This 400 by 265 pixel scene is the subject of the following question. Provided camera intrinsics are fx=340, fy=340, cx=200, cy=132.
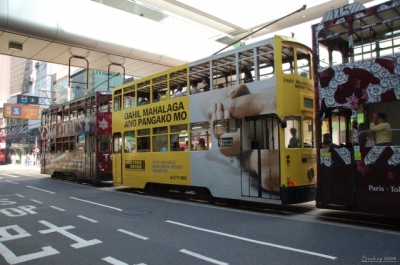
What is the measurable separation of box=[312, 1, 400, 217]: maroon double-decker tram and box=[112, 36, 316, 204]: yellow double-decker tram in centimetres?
95

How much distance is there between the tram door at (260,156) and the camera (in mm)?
8414

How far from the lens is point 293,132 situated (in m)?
8.59

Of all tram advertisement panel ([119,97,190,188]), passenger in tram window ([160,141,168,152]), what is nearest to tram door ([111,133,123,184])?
tram advertisement panel ([119,97,190,188])

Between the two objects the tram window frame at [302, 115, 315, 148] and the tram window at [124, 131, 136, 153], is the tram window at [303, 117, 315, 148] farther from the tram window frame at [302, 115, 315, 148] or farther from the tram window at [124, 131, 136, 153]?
the tram window at [124, 131, 136, 153]

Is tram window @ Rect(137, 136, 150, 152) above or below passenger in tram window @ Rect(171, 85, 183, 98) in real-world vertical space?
below

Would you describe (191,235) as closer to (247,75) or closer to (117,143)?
(247,75)

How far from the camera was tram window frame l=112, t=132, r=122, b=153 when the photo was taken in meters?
14.1

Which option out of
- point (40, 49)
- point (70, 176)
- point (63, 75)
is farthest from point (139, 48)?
point (63, 75)

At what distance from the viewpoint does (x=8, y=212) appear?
9.37 meters

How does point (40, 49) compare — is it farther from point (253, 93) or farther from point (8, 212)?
point (253, 93)

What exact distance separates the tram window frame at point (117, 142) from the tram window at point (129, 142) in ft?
1.34

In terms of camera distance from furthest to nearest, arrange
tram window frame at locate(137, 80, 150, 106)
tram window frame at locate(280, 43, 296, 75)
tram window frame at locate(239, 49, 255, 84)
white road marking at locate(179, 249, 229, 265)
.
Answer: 1. tram window frame at locate(137, 80, 150, 106)
2. tram window frame at locate(239, 49, 255, 84)
3. tram window frame at locate(280, 43, 296, 75)
4. white road marking at locate(179, 249, 229, 265)

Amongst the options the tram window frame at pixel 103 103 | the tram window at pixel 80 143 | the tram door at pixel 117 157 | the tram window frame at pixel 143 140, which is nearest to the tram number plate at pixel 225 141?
the tram window frame at pixel 143 140

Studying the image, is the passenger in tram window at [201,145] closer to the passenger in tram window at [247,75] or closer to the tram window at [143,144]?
the passenger in tram window at [247,75]
